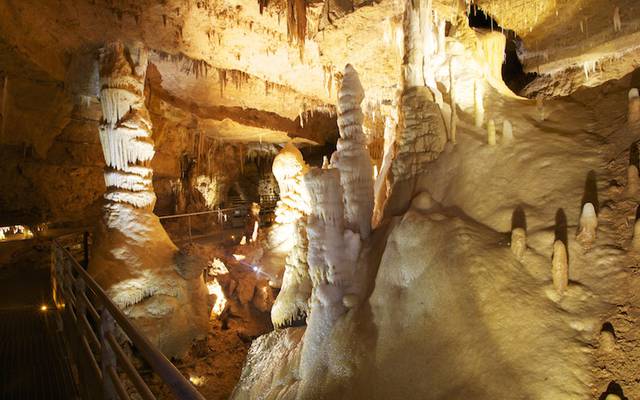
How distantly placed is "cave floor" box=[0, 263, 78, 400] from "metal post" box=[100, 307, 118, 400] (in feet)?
3.64

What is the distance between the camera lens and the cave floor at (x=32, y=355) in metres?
3.18

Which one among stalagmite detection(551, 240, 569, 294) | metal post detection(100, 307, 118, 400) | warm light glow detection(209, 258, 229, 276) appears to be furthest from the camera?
warm light glow detection(209, 258, 229, 276)

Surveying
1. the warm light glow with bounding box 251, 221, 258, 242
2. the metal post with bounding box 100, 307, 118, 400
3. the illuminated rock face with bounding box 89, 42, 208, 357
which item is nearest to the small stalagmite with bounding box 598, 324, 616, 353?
the metal post with bounding box 100, 307, 118, 400

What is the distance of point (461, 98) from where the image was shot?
7.70 meters

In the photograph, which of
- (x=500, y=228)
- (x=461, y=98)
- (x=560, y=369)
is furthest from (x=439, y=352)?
(x=461, y=98)

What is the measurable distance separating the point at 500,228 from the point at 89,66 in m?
Answer: 10.3

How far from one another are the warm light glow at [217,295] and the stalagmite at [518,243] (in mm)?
10024

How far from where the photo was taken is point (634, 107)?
544 centimetres

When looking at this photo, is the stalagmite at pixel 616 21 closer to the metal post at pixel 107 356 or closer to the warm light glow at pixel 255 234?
the metal post at pixel 107 356

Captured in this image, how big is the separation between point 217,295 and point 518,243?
10.3 m

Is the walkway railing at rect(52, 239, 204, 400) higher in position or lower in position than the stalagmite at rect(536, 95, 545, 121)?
lower

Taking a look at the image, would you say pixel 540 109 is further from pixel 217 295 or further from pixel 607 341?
pixel 217 295

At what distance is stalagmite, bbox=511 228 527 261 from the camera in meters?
4.66

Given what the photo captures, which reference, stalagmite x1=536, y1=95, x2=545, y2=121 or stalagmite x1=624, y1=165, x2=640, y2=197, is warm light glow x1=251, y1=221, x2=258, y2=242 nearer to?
stalagmite x1=536, y1=95, x2=545, y2=121
